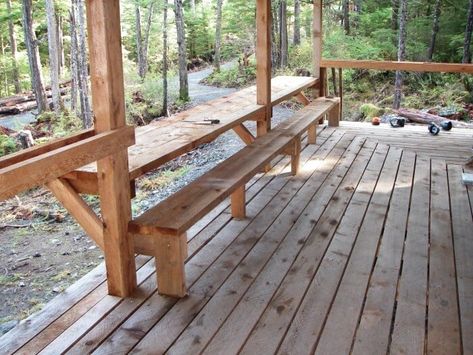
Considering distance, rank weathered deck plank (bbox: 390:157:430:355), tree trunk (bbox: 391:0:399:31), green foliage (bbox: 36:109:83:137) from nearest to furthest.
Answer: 1. weathered deck plank (bbox: 390:157:430:355)
2. green foliage (bbox: 36:109:83:137)
3. tree trunk (bbox: 391:0:399:31)

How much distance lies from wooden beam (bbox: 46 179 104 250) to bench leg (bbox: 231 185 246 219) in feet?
4.03

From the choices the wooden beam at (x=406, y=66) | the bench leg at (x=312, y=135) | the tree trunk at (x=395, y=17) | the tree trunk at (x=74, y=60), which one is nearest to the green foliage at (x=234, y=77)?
the tree trunk at (x=395, y=17)

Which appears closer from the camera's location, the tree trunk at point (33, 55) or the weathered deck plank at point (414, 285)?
the weathered deck plank at point (414, 285)

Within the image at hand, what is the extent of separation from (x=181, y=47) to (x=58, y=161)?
43.4 ft

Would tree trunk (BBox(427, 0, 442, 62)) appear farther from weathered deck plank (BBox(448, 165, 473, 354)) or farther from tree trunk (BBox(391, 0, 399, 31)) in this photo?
weathered deck plank (BBox(448, 165, 473, 354))

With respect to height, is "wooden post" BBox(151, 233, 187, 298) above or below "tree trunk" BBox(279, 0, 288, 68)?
below

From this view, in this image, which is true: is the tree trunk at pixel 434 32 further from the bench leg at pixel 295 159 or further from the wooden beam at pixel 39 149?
the wooden beam at pixel 39 149

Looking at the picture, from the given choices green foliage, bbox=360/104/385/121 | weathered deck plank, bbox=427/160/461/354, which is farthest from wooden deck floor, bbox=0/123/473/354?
green foliage, bbox=360/104/385/121

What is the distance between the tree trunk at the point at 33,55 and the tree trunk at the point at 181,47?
3.86m

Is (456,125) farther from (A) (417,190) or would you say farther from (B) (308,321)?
(B) (308,321)

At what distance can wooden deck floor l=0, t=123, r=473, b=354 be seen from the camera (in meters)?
2.11

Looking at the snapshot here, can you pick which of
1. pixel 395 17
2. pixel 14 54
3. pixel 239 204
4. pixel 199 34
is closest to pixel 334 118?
pixel 239 204

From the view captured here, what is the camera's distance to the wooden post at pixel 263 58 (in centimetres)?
439

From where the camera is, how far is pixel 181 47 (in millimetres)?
14578
